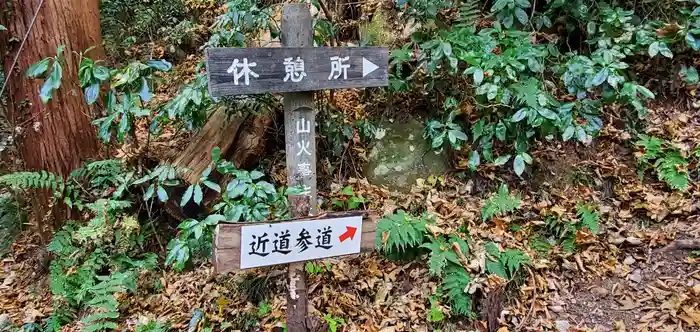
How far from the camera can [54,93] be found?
3830 mm

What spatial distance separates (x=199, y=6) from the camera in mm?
6570

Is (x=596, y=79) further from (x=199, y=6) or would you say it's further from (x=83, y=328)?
(x=199, y=6)

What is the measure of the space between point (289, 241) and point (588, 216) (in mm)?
2572

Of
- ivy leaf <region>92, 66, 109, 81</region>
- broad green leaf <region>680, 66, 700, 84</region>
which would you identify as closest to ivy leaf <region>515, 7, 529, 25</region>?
broad green leaf <region>680, 66, 700, 84</region>

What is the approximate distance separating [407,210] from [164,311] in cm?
211

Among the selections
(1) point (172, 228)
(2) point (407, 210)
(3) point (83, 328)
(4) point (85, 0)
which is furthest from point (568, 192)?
(4) point (85, 0)

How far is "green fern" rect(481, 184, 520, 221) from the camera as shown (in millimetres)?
3684

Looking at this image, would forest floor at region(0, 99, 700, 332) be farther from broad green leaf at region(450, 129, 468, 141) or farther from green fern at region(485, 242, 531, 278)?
broad green leaf at region(450, 129, 468, 141)

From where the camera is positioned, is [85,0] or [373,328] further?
[85,0]

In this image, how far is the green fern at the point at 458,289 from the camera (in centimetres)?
313

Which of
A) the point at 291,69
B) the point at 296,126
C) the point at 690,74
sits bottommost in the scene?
the point at 690,74

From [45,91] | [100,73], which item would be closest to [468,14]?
[100,73]

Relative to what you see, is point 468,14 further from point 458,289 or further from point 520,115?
point 458,289

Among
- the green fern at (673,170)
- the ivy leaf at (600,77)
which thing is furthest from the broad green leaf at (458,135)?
the green fern at (673,170)
